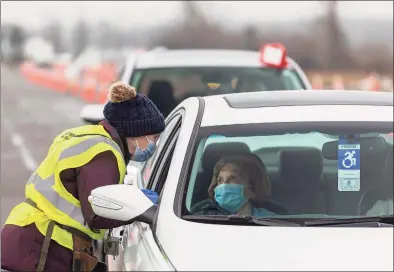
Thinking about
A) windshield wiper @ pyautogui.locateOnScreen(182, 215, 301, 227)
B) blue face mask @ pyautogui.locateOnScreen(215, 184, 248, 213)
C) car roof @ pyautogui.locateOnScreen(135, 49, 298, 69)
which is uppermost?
car roof @ pyautogui.locateOnScreen(135, 49, 298, 69)

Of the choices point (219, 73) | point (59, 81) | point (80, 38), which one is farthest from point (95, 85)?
point (219, 73)

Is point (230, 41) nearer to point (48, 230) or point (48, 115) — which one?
point (48, 115)

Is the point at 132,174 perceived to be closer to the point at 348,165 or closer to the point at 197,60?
the point at 348,165

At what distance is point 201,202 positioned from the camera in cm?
454

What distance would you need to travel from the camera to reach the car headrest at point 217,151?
4.83m

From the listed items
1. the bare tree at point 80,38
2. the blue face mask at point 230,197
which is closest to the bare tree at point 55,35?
the bare tree at point 80,38

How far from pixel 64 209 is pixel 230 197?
76 centimetres

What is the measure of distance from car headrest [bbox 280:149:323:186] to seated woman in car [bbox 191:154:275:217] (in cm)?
12

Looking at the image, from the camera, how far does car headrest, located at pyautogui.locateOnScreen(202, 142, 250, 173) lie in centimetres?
483

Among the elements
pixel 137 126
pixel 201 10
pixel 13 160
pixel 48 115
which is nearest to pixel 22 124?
pixel 48 115

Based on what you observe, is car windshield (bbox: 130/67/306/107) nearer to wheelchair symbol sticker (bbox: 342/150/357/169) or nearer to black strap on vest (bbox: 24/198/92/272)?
wheelchair symbol sticker (bbox: 342/150/357/169)

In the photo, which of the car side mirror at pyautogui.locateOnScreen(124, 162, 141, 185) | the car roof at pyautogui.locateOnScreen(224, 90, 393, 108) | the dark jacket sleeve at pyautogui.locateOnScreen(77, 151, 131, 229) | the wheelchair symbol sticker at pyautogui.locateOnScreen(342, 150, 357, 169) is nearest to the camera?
the dark jacket sleeve at pyautogui.locateOnScreen(77, 151, 131, 229)

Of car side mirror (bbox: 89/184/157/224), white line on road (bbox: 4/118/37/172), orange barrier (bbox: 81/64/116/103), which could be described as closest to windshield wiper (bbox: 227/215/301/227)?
car side mirror (bbox: 89/184/157/224)

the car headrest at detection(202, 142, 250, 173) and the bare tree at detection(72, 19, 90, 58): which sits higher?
the bare tree at detection(72, 19, 90, 58)
